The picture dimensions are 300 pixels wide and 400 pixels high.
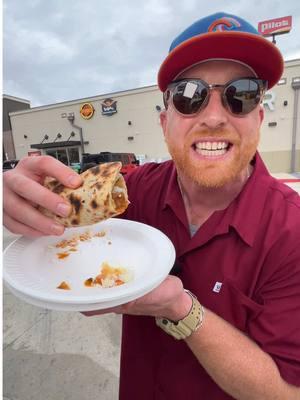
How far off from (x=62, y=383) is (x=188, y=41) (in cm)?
316

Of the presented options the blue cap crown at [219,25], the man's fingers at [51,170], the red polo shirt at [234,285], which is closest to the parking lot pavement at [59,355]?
the red polo shirt at [234,285]

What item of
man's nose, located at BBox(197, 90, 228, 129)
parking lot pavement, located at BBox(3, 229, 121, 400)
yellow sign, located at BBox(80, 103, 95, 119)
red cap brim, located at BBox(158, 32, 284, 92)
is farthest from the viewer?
yellow sign, located at BBox(80, 103, 95, 119)

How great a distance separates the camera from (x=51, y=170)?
4.22 ft

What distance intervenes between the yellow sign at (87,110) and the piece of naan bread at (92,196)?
25834mm

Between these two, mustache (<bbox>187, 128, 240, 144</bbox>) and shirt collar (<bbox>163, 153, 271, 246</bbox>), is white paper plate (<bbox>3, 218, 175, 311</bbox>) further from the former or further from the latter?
mustache (<bbox>187, 128, 240, 144</bbox>)

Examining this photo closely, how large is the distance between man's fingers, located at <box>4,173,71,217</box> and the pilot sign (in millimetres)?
24810

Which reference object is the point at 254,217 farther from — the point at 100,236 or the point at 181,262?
the point at 100,236

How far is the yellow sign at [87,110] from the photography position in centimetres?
2550

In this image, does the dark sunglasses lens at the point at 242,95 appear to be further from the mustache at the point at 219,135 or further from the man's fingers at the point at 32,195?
the man's fingers at the point at 32,195

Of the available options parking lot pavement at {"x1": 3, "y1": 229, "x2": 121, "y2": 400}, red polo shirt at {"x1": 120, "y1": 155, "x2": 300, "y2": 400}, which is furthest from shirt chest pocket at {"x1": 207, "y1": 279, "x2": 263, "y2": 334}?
parking lot pavement at {"x1": 3, "y1": 229, "x2": 121, "y2": 400}

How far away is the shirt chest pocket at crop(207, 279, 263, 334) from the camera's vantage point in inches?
52.6

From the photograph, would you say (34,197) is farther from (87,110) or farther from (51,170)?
(87,110)

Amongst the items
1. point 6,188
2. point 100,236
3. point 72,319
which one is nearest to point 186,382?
point 100,236

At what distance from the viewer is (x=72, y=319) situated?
3600 mm
